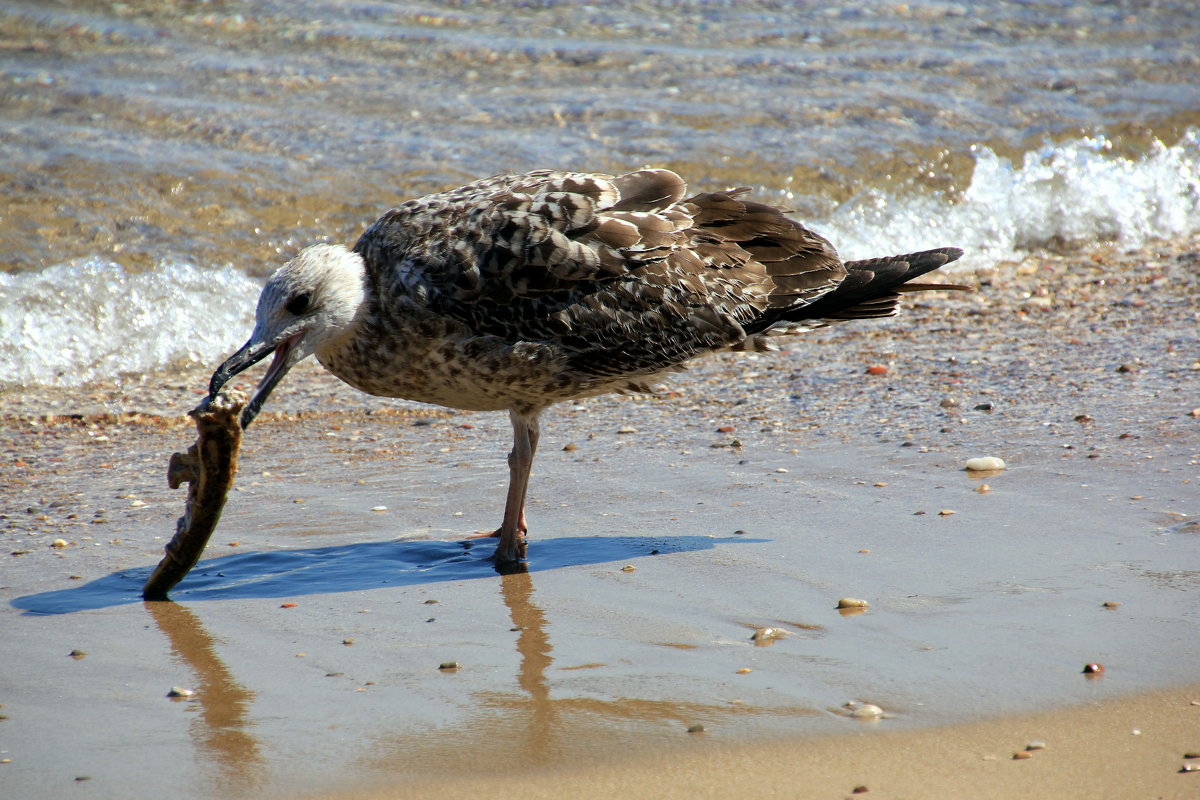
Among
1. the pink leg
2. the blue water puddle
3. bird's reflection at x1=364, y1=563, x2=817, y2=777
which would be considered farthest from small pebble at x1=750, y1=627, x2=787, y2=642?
the pink leg

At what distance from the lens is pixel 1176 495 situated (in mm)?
4828

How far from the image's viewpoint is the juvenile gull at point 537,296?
485cm

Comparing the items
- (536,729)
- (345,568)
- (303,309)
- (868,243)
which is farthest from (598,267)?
(868,243)

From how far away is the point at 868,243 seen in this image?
928cm

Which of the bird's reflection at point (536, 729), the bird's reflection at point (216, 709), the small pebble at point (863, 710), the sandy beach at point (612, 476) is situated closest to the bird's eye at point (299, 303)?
the sandy beach at point (612, 476)

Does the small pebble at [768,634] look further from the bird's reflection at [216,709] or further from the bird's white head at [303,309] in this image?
the bird's white head at [303,309]

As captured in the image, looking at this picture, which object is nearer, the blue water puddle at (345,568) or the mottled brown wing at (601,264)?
the blue water puddle at (345,568)

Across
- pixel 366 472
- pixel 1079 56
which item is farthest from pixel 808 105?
pixel 366 472

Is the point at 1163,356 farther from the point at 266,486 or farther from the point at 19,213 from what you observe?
the point at 19,213

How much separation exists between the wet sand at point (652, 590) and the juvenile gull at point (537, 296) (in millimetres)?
527

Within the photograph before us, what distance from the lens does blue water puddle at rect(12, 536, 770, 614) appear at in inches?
172

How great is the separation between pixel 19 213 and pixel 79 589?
5.04m

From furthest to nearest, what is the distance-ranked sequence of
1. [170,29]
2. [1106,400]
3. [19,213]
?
[170,29] < [19,213] < [1106,400]

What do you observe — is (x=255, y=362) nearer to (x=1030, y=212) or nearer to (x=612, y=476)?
(x=612, y=476)
